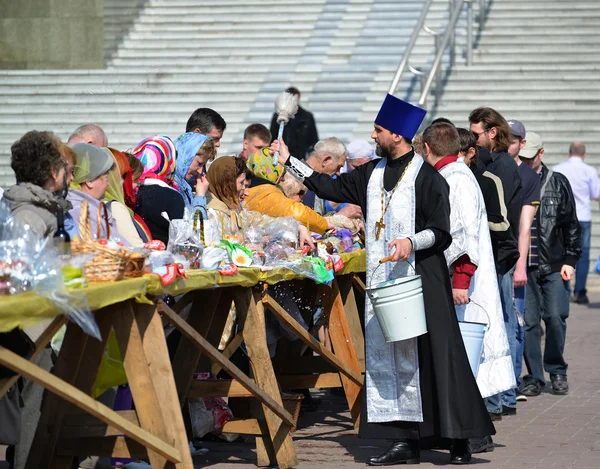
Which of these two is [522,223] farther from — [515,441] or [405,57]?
[405,57]

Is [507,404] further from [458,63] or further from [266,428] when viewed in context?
[458,63]

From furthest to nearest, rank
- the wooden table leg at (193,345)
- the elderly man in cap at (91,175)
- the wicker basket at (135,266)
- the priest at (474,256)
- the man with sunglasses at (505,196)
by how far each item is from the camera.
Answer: the man with sunglasses at (505,196), the priest at (474,256), the wooden table leg at (193,345), the elderly man in cap at (91,175), the wicker basket at (135,266)

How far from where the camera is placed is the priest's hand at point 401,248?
21.2 feet

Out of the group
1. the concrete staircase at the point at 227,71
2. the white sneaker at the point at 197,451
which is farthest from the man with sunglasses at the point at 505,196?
the concrete staircase at the point at 227,71

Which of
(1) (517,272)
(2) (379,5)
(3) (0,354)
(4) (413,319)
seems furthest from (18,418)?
(2) (379,5)

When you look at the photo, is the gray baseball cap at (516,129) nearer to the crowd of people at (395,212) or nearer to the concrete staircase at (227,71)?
the crowd of people at (395,212)

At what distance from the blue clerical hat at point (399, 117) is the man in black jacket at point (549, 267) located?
2.81 m

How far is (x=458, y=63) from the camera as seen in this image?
17.8 m

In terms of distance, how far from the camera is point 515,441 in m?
7.48

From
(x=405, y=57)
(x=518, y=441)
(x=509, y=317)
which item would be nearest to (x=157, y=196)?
(x=518, y=441)

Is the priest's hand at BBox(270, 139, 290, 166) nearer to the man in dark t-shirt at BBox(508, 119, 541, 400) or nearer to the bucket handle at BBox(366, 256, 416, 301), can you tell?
the bucket handle at BBox(366, 256, 416, 301)

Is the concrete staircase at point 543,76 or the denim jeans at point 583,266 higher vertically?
the concrete staircase at point 543,76

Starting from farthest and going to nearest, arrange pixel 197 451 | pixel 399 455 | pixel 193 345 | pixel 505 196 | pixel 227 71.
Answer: pixel 227 71 → pixel 505 196 → pixel 197 451 → pixel 399 455 → pixel 193 345

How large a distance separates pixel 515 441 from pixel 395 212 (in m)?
1.72
